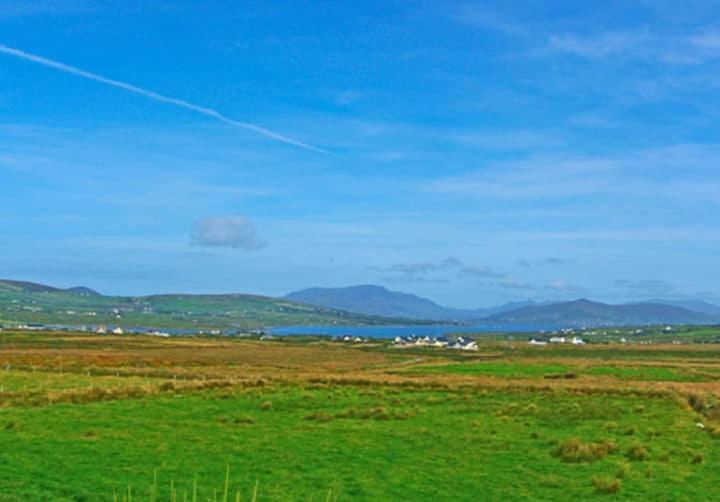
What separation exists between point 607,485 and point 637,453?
5.21 meters

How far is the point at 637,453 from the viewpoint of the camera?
78.2ft

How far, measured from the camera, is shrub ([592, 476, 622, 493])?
19234 millimetres

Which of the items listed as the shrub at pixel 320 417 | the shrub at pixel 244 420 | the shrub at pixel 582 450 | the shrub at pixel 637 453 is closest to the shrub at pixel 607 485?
the shrub at pixel 582 450

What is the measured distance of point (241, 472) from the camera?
2086 centimetres

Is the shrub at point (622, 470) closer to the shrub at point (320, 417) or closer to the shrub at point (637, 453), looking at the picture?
the shrub at point (637, 453)

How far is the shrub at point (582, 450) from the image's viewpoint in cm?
2336

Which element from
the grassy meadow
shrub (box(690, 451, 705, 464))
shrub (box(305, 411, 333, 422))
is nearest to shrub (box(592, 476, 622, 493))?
the grassy meadow

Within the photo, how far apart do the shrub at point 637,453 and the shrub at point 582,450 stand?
2.45 feet

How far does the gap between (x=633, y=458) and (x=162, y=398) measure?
1022 inches

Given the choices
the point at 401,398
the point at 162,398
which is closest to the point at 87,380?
the point at 162,398

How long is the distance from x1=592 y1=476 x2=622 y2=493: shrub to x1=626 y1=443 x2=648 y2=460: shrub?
14.4 feet

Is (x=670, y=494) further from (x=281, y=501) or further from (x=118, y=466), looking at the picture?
(x=118, y=466)

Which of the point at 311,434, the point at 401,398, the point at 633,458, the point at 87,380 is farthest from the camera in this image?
the point at 87,380

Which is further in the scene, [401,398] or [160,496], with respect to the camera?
[401,398]
